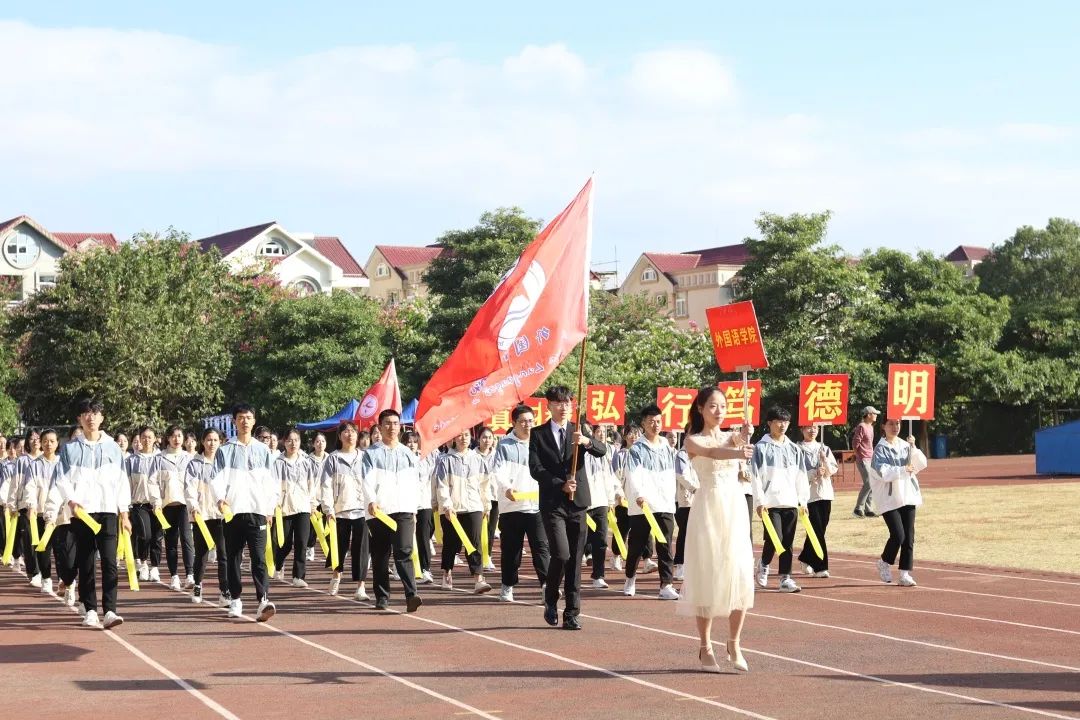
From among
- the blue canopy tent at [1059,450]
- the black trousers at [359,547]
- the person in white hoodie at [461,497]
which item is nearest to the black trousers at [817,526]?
the person in white hoodie at [461,497]

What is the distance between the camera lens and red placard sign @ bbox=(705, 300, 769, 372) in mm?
11531

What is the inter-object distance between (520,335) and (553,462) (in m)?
1.02

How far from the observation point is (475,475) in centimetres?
1578

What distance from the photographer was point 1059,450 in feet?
118

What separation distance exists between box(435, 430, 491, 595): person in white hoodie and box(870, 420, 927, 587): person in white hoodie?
4053 mm

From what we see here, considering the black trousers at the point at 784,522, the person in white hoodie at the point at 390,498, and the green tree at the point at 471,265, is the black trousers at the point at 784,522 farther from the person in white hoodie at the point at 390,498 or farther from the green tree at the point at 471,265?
the green tree at the point at 471,265

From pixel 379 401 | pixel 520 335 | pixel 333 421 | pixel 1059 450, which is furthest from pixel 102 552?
A: pixel 1059 450

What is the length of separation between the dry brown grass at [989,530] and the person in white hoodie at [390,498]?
6586 millimetres

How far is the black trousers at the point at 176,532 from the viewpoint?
612 inches

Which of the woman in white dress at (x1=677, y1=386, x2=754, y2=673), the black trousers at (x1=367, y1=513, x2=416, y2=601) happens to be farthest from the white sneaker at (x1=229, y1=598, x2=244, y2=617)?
the woman in white dress at (x1=677, y1=386, x2=754, y2=673)

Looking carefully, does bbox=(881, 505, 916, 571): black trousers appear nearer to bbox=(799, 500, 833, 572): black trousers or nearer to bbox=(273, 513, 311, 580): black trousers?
bbox=(799, 500, 833, 572): black trousers

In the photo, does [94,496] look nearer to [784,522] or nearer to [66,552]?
[66,552]

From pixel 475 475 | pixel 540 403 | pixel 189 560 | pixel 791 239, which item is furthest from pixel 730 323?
pixel 791 239

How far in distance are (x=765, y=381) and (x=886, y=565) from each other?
2977 cm
